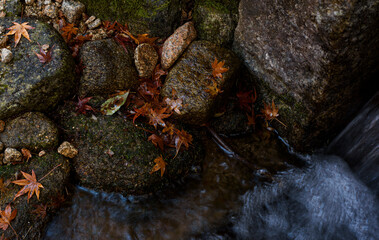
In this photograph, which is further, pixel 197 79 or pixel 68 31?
pixel 68 31

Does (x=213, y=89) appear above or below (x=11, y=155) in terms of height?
above

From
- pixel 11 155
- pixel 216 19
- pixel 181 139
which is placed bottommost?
pixel 11 155

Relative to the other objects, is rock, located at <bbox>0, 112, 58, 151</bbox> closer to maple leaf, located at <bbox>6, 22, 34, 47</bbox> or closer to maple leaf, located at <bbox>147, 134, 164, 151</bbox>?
maple leaf, located at <bbox>6, 22, 34, 47</bbox>

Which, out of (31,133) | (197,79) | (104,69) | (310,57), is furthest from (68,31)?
(310,57)

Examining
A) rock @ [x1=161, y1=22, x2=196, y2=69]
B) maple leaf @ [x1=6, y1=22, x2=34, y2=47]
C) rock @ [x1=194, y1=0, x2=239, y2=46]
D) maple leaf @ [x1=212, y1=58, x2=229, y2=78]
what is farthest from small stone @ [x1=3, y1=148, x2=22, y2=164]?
rock @ [x1=194, y1=0, x2=239, y2=46]

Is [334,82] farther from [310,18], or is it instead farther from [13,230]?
[13,230]

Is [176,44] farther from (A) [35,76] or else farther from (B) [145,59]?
(A) [35,76]

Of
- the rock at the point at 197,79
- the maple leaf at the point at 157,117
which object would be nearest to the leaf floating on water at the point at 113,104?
the maple leaf at the point at 157,117

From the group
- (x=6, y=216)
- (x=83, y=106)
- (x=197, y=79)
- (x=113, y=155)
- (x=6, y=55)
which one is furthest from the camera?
(x=197, y=79)

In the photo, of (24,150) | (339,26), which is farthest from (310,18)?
(24,150)
